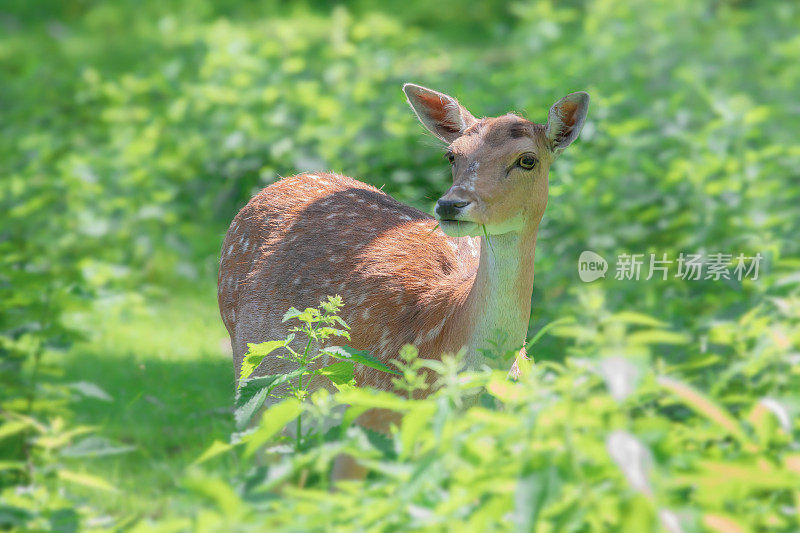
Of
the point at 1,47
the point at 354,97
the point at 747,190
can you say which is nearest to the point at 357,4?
the point at 1,47

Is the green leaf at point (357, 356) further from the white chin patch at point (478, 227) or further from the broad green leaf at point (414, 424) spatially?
the white chin patch at point (478, 227)

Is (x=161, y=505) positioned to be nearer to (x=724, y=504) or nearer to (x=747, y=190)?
(x=724, y=504)

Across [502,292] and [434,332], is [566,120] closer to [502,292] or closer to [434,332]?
[502,292]

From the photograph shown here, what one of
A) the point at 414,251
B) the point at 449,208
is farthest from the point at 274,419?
the point at 414,251

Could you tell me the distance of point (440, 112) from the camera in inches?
170

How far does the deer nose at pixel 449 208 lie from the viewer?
3.52m

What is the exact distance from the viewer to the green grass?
188 inches

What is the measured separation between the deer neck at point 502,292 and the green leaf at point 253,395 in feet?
3.46

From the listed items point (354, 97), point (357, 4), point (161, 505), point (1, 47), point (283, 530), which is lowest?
point (161, 505)

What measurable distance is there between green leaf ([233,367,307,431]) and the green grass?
1.38 metres

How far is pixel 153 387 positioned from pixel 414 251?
7.01 ft

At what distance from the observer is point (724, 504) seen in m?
2.03


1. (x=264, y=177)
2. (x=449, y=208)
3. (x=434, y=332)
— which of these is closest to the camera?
(x=449, y=208)

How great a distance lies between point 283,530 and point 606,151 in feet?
19.1
